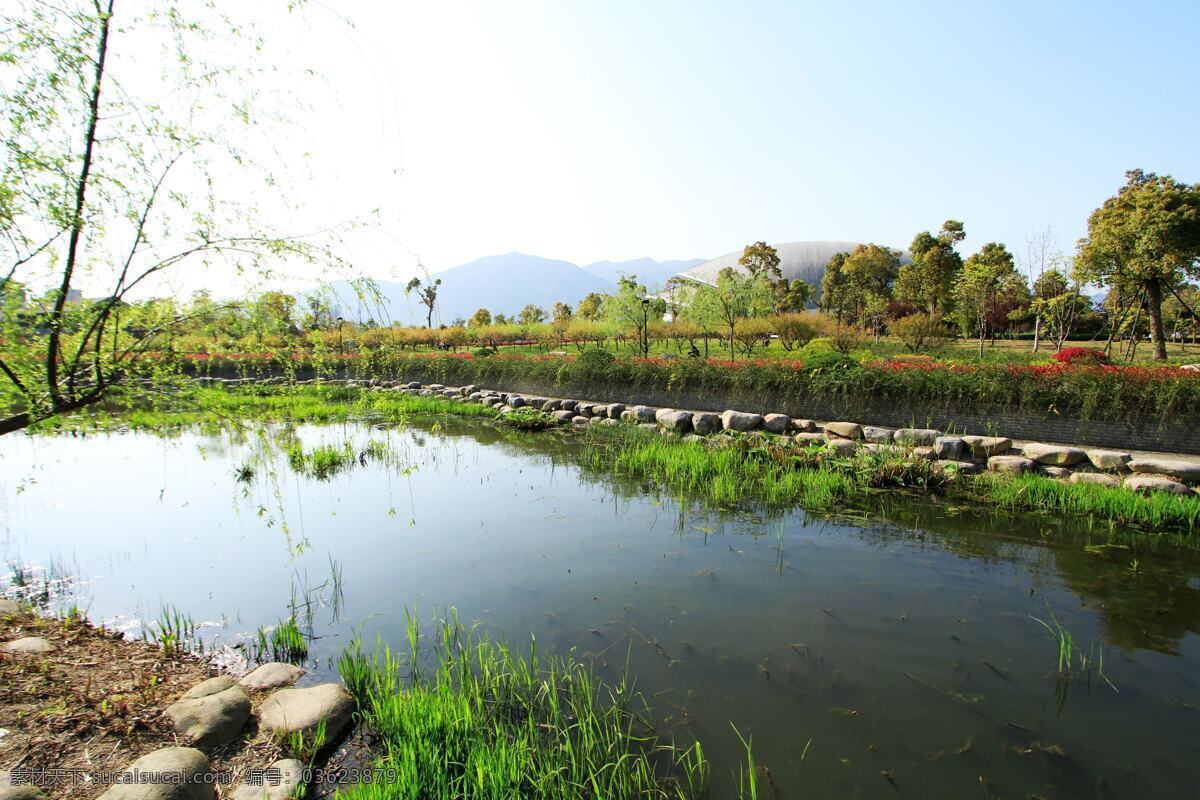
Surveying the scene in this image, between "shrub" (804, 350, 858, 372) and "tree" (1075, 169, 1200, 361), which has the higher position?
"tree" (1075, 169, 1200, 361)

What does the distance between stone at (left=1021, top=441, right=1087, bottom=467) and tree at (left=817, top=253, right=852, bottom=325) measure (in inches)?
1582

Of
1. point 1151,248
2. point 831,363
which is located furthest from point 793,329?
point 831,363

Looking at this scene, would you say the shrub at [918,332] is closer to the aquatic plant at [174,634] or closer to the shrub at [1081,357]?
the shrub at [1081,357]

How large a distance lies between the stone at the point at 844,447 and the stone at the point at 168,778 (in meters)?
7.98

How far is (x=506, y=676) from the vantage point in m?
3.31

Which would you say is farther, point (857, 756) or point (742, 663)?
point (742, 663)

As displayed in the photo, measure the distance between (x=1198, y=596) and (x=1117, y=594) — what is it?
0.60 meters

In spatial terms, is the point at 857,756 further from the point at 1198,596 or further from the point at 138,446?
the point at 138,446

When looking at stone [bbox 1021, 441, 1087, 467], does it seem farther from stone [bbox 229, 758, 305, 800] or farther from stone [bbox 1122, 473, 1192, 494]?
stone [bbox 229, 758, 305, 800]

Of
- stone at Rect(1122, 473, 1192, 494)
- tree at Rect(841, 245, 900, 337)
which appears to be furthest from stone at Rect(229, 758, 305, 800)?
tree at Rect(841, 245, 900, 337)

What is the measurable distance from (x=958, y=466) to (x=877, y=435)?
166cm

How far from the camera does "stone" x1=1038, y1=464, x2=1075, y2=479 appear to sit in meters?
7.32

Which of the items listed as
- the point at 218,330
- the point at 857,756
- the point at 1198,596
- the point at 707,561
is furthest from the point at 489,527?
the point at 1198,596

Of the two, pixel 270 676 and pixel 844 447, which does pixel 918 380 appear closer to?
pixel 844 447
